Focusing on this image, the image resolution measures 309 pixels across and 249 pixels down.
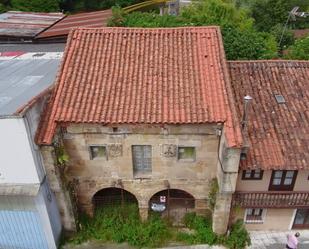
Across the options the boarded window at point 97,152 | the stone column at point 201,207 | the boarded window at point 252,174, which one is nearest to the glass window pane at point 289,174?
the boarded window at point 252,174

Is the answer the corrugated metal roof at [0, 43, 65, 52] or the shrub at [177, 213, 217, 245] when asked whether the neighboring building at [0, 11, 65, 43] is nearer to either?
the corrugated metal roof at [0, 43, 65, 52]

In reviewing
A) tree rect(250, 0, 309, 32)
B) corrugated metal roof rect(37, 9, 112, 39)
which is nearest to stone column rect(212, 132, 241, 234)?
corrugated metal roof rect(37, 9, 112, 39)

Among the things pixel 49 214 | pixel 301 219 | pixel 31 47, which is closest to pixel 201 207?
pixel 301 219

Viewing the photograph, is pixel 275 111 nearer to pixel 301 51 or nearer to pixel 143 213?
pixel 143 213

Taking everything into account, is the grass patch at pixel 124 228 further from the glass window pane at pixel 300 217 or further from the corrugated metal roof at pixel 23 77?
the corrugated metal roof at pixel 23 77

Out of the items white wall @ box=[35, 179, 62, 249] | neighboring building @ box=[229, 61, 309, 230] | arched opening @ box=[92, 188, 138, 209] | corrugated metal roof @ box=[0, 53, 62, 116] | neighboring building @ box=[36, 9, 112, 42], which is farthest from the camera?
neighboring building @ box=[36, 9, 112, 42]

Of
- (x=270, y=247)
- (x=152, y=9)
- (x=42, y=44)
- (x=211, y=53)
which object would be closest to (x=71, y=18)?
(x=42, y=44)

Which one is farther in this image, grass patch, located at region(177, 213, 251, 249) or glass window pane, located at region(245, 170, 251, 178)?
grass patch, located at region(177, 213, 251, 249)
